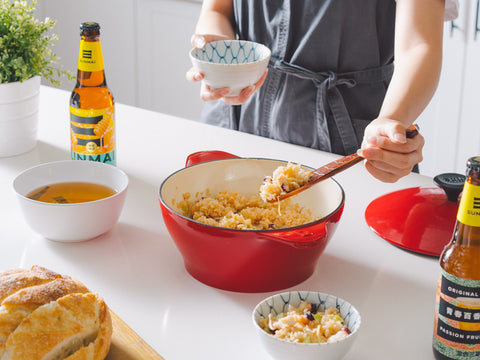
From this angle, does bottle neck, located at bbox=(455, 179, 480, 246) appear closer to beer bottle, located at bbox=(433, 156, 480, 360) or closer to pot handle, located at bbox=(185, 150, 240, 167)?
beer bottle, located at bbox=(433, 156, 480, 360)

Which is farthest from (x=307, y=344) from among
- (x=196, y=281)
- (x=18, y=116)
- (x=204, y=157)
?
(x=18, y=116)

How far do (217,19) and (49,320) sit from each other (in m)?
1.13

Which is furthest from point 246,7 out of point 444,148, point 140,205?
point 444,148

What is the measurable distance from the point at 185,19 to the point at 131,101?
639mm

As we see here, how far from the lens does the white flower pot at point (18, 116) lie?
1.33m

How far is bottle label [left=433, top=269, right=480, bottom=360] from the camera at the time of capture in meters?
0.74

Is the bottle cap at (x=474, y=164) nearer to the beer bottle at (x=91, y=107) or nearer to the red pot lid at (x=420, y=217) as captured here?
the red pot lid at (x=420, y=217)

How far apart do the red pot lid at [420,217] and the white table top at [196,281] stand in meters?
0.02

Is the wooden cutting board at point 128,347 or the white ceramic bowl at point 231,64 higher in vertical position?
the white ceramic bowl at point 231,64

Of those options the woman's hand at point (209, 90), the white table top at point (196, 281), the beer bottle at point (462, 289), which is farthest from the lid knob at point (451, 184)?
the woman's hand at point (209, 90)

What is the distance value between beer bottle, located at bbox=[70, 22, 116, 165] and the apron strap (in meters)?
0.54

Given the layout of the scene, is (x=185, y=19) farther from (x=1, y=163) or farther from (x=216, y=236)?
(x=216, y=236)

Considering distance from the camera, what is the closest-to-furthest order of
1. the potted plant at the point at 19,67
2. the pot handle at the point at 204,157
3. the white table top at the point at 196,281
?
1. the white table top at the point at 196,281
2. the pot handle at the point at 204,157
3. the potted plant at the point at 19,67

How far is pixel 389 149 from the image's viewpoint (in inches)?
41.4
